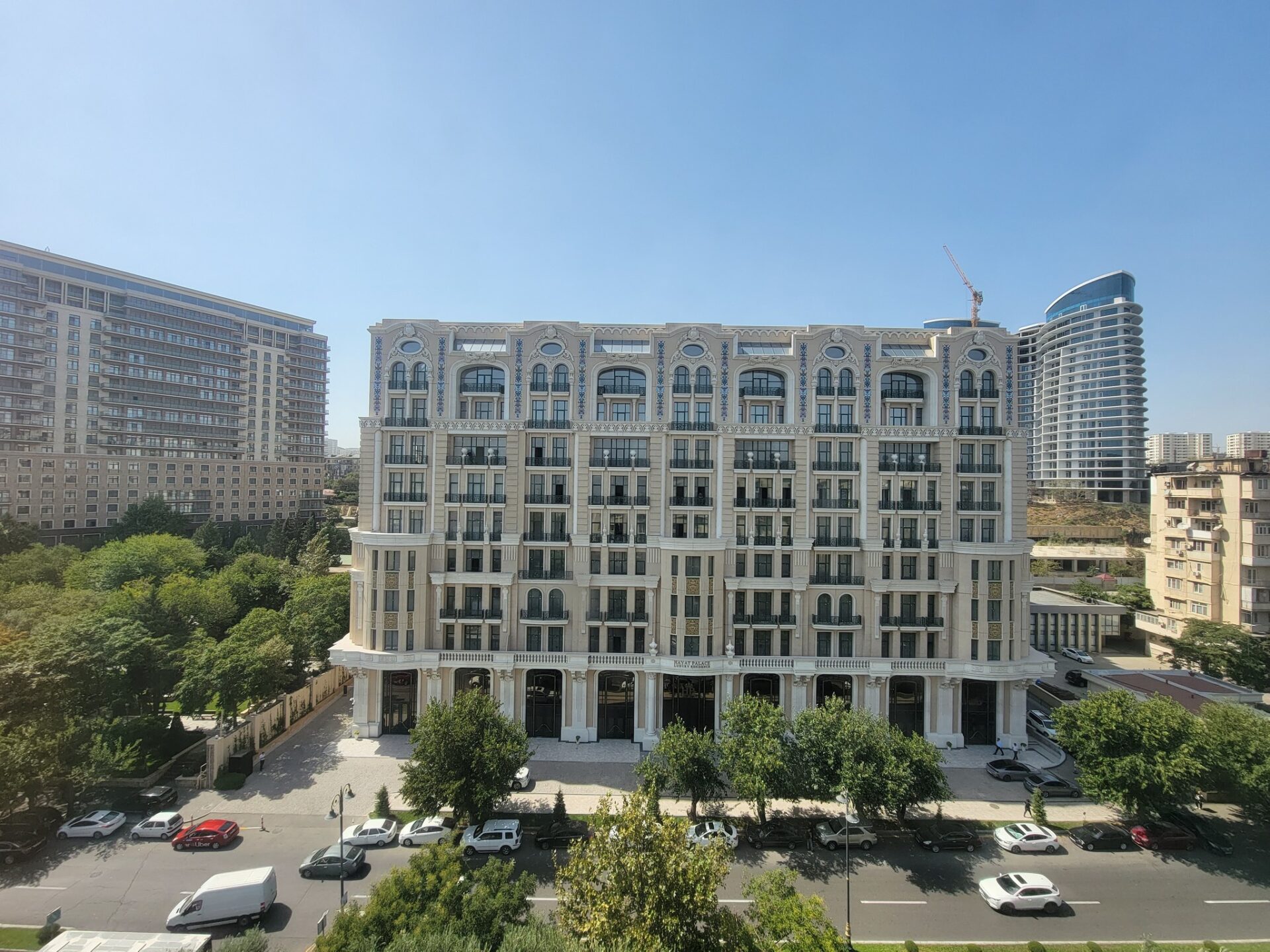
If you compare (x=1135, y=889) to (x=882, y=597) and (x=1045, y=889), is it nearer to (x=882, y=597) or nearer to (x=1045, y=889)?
(x=1045, y=889)

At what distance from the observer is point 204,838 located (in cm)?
2925

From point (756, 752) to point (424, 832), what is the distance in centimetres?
1896

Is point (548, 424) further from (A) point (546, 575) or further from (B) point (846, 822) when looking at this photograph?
(B) point (846, 822)

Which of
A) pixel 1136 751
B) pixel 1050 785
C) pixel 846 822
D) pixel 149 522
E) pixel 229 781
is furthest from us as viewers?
pixel 149 522

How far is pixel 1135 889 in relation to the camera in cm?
2688

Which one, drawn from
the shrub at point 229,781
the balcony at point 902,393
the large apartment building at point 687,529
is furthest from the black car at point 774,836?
the shrub at point 229,781

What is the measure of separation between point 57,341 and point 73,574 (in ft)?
195

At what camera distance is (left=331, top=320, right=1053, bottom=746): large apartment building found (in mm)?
41375

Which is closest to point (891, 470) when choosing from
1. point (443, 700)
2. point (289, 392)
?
point (443, 700)

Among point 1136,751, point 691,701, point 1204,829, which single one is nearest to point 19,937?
point 691,701

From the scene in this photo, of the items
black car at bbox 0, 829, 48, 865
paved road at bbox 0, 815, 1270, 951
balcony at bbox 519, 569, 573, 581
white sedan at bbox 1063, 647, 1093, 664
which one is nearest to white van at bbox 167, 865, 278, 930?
paved road at bbox 0, 815, 1270, 951

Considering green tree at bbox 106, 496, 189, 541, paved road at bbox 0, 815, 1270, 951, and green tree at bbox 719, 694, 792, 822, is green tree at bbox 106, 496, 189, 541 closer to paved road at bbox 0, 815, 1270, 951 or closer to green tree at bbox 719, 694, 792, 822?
paved road at bbox 0, 815, 1270, 951

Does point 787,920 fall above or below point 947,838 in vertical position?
above

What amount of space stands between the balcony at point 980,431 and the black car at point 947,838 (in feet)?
90.5
